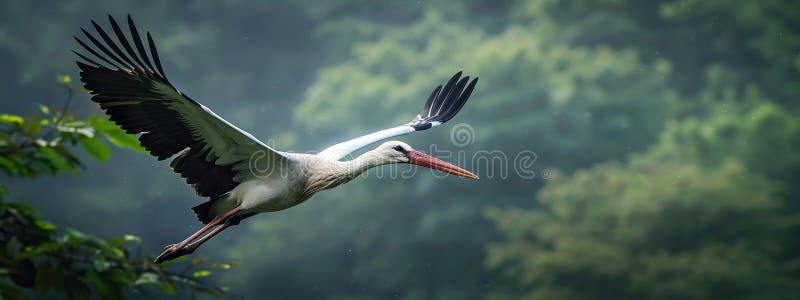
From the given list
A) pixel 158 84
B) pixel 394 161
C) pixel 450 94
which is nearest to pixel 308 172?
pixel 394 161

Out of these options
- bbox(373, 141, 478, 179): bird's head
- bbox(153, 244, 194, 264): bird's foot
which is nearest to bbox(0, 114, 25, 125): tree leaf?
bbox(153, 244, 194, 264): bird's foot

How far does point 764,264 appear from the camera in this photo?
1633 cm

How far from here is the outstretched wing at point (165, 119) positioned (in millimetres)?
4254

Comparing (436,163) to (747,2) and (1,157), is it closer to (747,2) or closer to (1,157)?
(1,157)

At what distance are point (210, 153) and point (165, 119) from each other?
0.51 m

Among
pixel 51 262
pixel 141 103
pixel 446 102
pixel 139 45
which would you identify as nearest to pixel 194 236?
pixel 141 103

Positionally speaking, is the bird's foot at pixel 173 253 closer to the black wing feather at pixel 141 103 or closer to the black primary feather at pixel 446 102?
the black wing feather at pixel 141 103

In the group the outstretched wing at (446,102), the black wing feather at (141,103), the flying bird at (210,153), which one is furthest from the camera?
the outstretched wing at (446,102)

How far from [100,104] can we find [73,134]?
1.24 meters

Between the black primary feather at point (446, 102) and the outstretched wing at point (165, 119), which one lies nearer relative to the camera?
the outstretched wing at point (165, 119)

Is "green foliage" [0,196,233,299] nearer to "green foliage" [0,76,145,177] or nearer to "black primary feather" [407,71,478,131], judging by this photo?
"green foliage" [0,76,145,177]

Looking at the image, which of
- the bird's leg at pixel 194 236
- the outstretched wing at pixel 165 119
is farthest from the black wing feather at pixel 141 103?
the bird's leg at pixel 194 236

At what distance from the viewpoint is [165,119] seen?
4723 mm

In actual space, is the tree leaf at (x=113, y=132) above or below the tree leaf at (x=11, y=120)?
below
